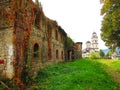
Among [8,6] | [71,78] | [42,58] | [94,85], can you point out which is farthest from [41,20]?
[94,85]

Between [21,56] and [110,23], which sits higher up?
[110,23]

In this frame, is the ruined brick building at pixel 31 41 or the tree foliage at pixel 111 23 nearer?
the ruined brick building at pixel 31 41

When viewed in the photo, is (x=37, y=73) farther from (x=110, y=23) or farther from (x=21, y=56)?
(x=110, y=23)

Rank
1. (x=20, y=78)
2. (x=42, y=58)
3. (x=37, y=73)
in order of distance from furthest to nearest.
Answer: (x=42, y=58) → (x=37, y=73) → (x=20, y=78)

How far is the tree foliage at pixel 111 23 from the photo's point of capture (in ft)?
51.7

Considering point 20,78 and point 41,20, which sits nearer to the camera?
point 20,78

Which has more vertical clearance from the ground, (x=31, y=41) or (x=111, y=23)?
(x=111, y=23)

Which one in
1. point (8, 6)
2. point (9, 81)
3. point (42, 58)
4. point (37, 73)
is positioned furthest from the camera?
point (42, 58)

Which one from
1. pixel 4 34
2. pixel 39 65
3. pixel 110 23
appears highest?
pixel 110 23

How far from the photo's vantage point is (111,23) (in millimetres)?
17469

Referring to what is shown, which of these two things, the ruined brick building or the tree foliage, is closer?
the ruined brick building

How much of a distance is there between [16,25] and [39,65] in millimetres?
5030

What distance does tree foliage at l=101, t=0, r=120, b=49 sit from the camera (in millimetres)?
15758

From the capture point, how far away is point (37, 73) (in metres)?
15.1
